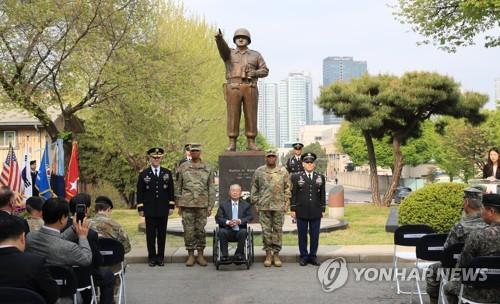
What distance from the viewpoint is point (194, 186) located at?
31.4ft

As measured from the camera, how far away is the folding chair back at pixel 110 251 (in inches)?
231

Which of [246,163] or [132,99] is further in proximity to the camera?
[132,99]

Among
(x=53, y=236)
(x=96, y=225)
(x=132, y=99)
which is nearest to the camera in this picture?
(x=53, y=236)

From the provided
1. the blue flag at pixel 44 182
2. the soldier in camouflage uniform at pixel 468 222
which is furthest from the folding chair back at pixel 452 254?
the blue flag at pixel 44 182

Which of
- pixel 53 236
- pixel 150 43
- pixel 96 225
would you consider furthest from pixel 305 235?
pixel 150 43

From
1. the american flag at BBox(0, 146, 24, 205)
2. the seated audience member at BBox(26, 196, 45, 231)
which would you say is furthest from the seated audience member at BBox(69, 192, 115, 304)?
the american flag at BBox(0, 146, 24, 205)

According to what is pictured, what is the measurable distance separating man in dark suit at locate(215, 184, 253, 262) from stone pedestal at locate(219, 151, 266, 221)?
3083 mm

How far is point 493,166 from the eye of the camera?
38.2 feet

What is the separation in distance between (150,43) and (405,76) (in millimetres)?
10622

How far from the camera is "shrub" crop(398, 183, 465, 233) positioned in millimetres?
11453

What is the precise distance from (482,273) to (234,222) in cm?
489

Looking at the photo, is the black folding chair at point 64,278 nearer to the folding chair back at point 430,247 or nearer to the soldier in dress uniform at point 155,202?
the folding chair back at point 430,247

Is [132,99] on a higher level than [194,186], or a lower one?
higher

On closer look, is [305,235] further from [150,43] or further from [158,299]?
[150,43]
